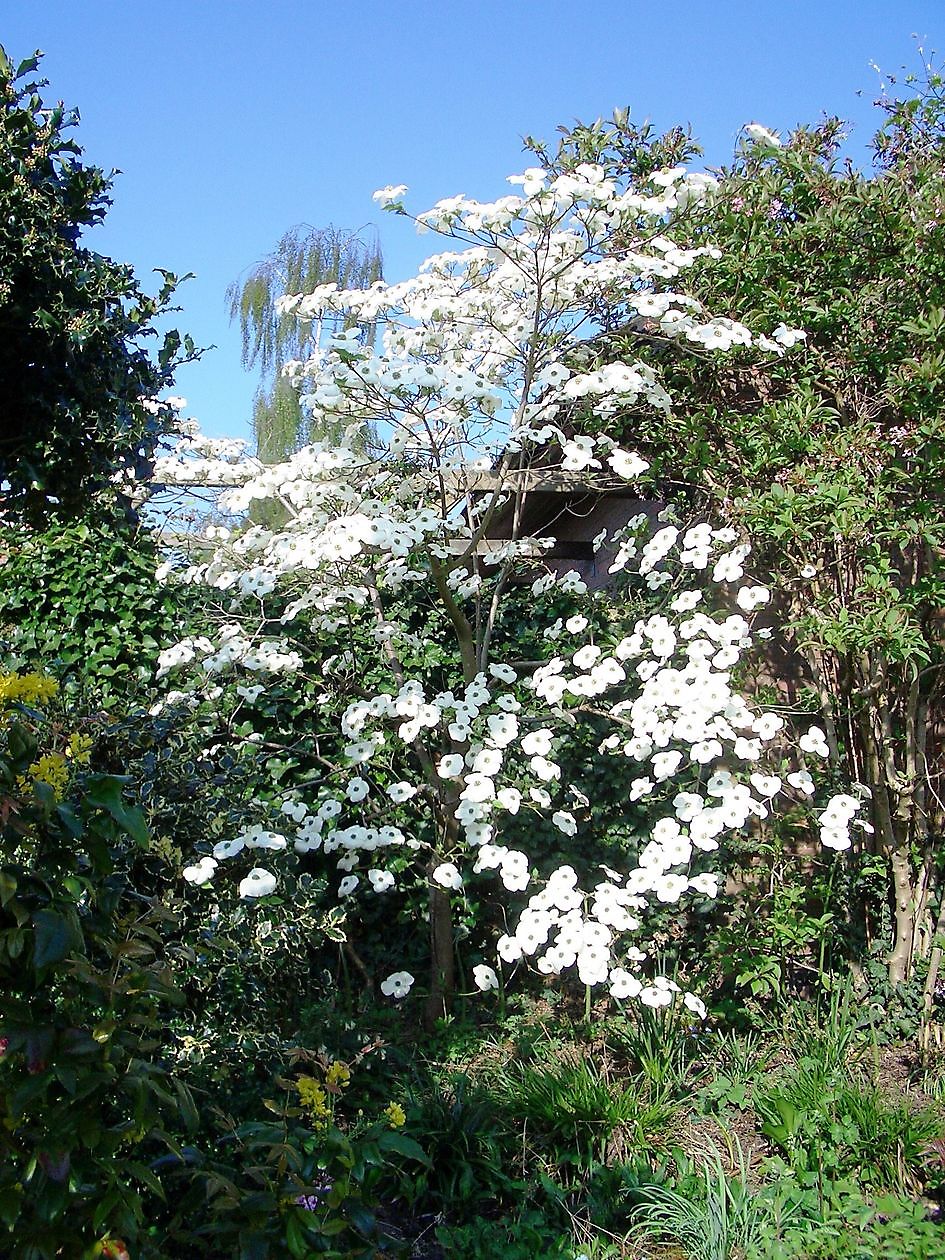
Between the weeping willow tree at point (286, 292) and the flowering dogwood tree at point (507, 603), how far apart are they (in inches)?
279

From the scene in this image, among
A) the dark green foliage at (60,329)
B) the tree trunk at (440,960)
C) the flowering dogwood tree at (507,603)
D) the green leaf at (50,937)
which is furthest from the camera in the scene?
the tree trunk at (440,960)

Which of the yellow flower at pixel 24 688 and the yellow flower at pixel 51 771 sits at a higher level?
the yellow flower at pixel 24 688

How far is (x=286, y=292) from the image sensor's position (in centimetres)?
1203

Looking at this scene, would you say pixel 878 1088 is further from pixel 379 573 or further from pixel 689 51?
pixel 689 51

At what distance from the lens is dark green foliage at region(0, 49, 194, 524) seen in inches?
93.5

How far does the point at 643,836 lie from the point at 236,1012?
5.41 feet

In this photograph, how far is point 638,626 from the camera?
12.1 ft

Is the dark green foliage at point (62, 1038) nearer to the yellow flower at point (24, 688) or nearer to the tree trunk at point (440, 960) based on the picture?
the yellow flower at point (24, 688)

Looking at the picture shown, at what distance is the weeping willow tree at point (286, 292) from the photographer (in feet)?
37.6

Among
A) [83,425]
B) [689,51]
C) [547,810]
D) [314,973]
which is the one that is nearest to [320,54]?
[689,51]

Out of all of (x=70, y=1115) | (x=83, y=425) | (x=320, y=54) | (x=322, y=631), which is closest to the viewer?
(x=70, y=1115)

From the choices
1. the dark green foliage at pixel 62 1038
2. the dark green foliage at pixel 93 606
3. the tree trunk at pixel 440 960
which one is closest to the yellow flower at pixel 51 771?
the dark green foliage at pixel 62 1038

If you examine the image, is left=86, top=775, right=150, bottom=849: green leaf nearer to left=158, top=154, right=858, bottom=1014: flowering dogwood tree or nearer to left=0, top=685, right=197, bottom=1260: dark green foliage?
left=0, top=685, right=197, bottom=1260: dark green foliage

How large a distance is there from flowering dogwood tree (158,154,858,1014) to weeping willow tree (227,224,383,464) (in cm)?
708
